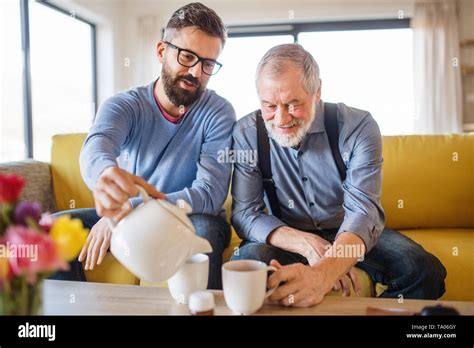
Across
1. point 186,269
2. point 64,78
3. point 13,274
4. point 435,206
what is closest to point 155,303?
point 186,269

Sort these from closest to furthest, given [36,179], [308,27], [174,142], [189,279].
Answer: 1. [189,279]
2. [174,142]
3. [36,179]
4. [308,27]

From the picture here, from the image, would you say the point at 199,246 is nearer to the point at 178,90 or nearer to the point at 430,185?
the point at 178,90

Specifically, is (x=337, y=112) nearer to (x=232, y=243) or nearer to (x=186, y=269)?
(x=232, y=243)

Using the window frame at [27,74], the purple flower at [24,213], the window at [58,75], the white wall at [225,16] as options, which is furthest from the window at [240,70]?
the purple flower at [24,213]

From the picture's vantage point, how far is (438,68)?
385 cm

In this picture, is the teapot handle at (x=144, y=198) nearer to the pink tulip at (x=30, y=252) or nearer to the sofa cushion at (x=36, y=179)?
the pink tulip at (x=30, y=252)

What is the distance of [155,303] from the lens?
2.29 feet

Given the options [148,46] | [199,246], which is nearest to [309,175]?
[199,246]

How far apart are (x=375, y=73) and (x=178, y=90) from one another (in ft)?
10.6

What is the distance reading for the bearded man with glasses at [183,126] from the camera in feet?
3.85

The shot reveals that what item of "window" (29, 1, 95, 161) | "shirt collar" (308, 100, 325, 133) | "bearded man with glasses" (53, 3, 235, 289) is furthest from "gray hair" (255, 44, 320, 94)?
"window" (29, 1, 95, 161)

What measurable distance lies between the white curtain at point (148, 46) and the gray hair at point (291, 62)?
3200 mm

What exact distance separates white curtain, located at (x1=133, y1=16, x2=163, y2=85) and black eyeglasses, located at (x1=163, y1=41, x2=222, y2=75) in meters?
2.98

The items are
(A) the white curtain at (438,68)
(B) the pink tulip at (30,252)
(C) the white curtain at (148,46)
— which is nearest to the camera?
(B) the pink tulip at (30,252)
